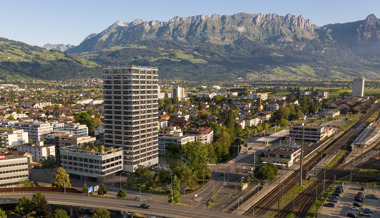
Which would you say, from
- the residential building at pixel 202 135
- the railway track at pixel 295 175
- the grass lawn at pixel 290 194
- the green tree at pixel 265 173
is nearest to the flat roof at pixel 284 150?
the railway track at pixel 295 175

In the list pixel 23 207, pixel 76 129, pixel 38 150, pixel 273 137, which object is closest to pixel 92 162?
pixel 23 207

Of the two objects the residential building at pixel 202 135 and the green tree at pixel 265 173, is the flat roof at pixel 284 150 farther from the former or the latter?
the residential building at pixel 202 135

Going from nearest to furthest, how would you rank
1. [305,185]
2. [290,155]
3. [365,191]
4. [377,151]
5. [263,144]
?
1. [365,191]
2. [305,185]
3. [290,155]
4. [377,151]
5. [263,144]

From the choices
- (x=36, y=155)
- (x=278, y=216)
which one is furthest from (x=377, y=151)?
(x=36, y=155)

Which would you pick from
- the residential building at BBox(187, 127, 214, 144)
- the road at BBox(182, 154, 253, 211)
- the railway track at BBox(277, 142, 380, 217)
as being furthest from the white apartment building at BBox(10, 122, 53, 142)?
the railway track at BBox(277, 142, 380, 217)

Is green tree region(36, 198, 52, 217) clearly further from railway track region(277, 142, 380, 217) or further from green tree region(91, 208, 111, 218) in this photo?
railway track region(277, 142, 380, 217)

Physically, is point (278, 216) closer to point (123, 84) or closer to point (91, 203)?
point (91, 203)
